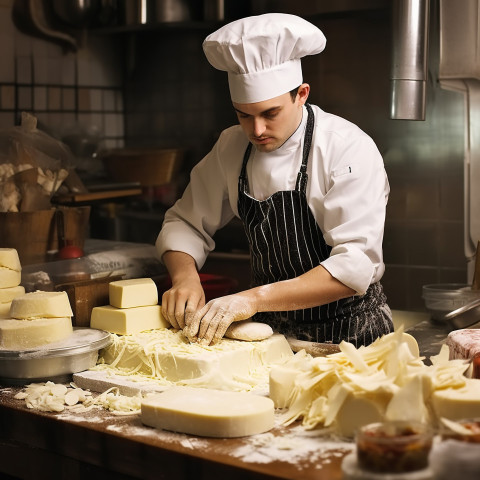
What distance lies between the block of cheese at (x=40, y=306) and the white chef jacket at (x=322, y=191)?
63 centimetres

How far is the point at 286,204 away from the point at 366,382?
1.05 meters

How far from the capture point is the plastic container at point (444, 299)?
3416 millimetres

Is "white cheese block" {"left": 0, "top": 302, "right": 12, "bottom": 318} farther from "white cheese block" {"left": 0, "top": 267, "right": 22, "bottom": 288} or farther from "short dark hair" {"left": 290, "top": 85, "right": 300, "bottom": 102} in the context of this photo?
"short dark hair" {"left": 290, "top": 85, "right": 300, "bottom": 102}

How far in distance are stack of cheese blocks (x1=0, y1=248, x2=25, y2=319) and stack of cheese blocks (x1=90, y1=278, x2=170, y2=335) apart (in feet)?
0.94

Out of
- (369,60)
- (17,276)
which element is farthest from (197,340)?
(369,60)

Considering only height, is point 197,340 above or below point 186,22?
below

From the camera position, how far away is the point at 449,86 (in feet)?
11.7

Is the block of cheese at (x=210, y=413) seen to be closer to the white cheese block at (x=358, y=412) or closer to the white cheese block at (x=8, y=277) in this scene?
the white cheese block at (x=358, y=412)

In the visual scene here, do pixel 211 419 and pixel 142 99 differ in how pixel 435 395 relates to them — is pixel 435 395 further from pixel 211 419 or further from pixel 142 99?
pixel 142 99

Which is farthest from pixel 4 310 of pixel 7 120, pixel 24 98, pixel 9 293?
pixel 24 98

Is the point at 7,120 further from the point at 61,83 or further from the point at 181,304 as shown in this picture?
the point at 181,304

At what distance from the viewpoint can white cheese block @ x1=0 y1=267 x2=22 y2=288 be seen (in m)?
2.70

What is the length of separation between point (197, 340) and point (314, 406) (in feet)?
1.91

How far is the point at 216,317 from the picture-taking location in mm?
2424
